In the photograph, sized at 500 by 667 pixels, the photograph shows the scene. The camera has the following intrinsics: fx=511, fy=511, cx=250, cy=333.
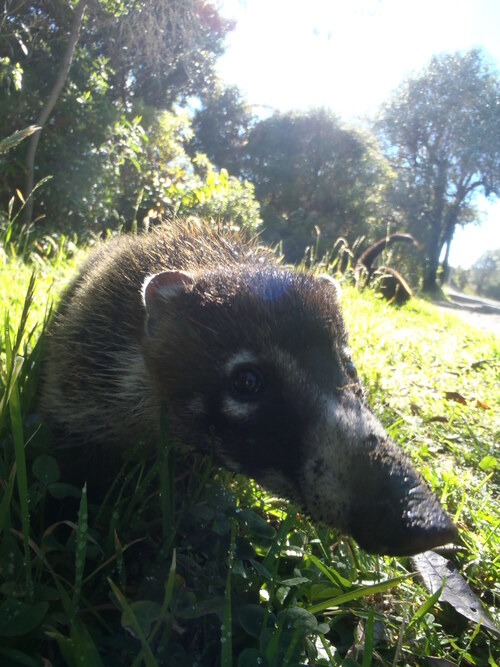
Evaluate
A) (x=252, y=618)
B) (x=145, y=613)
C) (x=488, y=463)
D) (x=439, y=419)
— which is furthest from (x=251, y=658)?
(x=439, y=419)

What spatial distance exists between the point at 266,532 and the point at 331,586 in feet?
0.85

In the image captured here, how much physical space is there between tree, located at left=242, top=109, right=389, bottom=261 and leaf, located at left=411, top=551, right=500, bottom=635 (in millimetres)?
20013

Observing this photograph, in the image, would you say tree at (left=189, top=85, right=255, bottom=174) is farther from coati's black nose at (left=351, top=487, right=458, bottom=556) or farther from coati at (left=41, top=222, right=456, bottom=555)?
coati's black nose at (left=351, top=487, right=458, bottom=556)

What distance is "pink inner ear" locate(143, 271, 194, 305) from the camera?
1.97 metres

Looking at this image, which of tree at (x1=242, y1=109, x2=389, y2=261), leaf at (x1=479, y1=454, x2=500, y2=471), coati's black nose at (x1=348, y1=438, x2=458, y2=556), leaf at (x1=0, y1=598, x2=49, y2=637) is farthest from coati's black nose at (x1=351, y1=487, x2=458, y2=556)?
tree at (x1=242, y1=109, x2=389, y2=261)

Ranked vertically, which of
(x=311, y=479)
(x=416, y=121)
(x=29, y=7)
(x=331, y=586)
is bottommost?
(x=331, y=586)

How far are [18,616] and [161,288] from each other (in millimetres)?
1189

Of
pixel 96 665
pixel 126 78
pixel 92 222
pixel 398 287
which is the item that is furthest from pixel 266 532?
pixel 126 78

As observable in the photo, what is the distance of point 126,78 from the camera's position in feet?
43.5

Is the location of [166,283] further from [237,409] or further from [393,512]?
[393,512]

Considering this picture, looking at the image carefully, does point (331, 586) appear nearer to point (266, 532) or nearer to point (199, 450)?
point (266, 532)

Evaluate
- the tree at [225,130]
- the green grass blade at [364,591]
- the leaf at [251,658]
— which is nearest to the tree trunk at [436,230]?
the tree at [225,130]

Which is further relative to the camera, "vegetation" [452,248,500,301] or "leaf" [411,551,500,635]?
"vegetation" [452,248,500,301]

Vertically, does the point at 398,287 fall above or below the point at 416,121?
below
